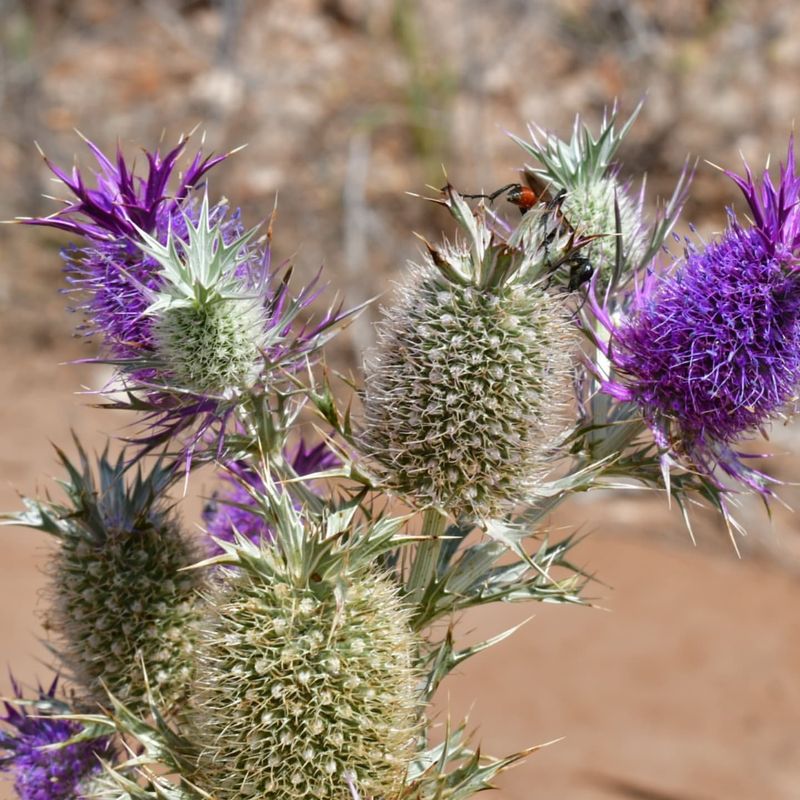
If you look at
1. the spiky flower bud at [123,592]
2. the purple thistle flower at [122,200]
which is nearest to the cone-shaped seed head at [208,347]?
the purple thistle flower at [122,200]

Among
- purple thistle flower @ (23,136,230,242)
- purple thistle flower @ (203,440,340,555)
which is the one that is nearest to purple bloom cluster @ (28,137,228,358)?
purple thistle flower @ (23,136,230,242)

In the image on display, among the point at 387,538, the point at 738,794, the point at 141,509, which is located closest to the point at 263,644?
the point at 387,538

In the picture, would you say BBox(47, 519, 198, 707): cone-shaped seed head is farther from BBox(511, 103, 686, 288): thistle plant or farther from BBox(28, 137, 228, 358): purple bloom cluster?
BBox(511, 103, 686, 288): thistle plant

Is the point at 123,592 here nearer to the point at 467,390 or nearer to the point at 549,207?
the point at 467,390

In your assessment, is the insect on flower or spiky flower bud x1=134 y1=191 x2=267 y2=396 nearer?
spiky flower bud x1=134 y1=191 x2=267 y2=396

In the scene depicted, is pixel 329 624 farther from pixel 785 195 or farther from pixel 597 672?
pixel 597 672

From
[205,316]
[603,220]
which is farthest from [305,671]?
[603,220]
